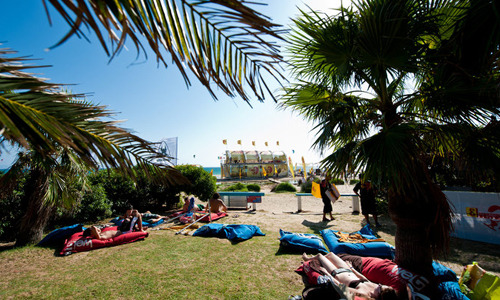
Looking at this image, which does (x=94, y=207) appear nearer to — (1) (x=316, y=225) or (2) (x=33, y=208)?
(2) (x=33, y=208)

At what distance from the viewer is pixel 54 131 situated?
46.9 inches

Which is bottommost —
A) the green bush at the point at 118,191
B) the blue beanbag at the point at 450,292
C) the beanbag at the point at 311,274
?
the beanbag at the point at 311,274

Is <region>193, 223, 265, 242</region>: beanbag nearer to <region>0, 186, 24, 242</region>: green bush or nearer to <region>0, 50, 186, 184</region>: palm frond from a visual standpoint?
<region>0, 50, 186, 184</region>: palm frond

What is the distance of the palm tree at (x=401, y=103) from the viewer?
2.63m

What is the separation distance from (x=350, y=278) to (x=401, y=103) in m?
2.77

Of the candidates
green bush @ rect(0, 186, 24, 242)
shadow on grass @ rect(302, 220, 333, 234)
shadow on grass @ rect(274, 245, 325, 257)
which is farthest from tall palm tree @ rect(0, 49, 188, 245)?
shadow on grass @ rect(302, 220, 333, 234)

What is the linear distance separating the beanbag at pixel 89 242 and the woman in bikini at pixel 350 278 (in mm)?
4804

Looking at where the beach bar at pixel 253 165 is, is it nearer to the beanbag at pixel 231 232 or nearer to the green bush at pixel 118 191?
the green bush at pixel 118 191

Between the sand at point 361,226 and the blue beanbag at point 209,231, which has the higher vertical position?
the blue beanbag at point 209,231

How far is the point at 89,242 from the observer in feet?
18.1

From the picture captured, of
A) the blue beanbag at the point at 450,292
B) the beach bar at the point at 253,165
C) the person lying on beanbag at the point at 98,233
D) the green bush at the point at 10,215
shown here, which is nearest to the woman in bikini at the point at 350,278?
the blue beanbag at the point at 450,292

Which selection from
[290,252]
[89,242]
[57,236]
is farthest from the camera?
[57,236]

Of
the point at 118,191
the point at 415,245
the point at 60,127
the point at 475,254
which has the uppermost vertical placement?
the point at 60,127

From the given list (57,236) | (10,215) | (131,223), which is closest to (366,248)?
(131,223)
